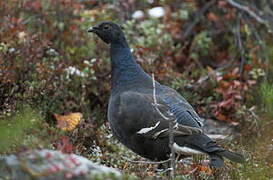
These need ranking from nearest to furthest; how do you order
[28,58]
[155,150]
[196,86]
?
1. [155,150]
2. [28,58]
3. [196,86]

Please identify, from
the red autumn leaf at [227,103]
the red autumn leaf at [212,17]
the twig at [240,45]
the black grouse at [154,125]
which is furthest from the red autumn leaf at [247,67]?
the black grouse at [154,125]

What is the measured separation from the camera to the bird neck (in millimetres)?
7016

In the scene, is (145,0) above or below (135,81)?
above

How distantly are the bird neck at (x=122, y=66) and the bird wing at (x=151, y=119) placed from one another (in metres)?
0.65

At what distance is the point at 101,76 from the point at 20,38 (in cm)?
128

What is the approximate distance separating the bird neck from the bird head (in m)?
0.06

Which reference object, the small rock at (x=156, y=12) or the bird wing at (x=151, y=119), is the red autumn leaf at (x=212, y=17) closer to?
the small rock at (x=156, y=12)

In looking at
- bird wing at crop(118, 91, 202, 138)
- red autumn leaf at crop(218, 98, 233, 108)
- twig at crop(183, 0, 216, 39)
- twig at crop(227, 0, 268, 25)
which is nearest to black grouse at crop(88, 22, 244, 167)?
bird wing at crop(118, 91, 202, 138)

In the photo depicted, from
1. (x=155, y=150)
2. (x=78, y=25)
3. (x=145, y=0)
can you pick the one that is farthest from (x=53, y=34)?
(x=155, y=150)

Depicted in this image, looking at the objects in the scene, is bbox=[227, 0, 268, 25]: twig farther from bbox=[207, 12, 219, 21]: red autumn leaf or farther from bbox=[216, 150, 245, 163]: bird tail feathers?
bbox=[216, 150, 245, 163]: bird tail feathers

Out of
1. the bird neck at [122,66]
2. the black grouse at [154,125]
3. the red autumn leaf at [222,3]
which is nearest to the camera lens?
the black grouse at [154,125]

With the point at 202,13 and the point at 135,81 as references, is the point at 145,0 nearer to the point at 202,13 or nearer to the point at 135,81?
the point at 202,13

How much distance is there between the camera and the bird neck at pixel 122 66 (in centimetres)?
702

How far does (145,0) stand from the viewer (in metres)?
11.3
